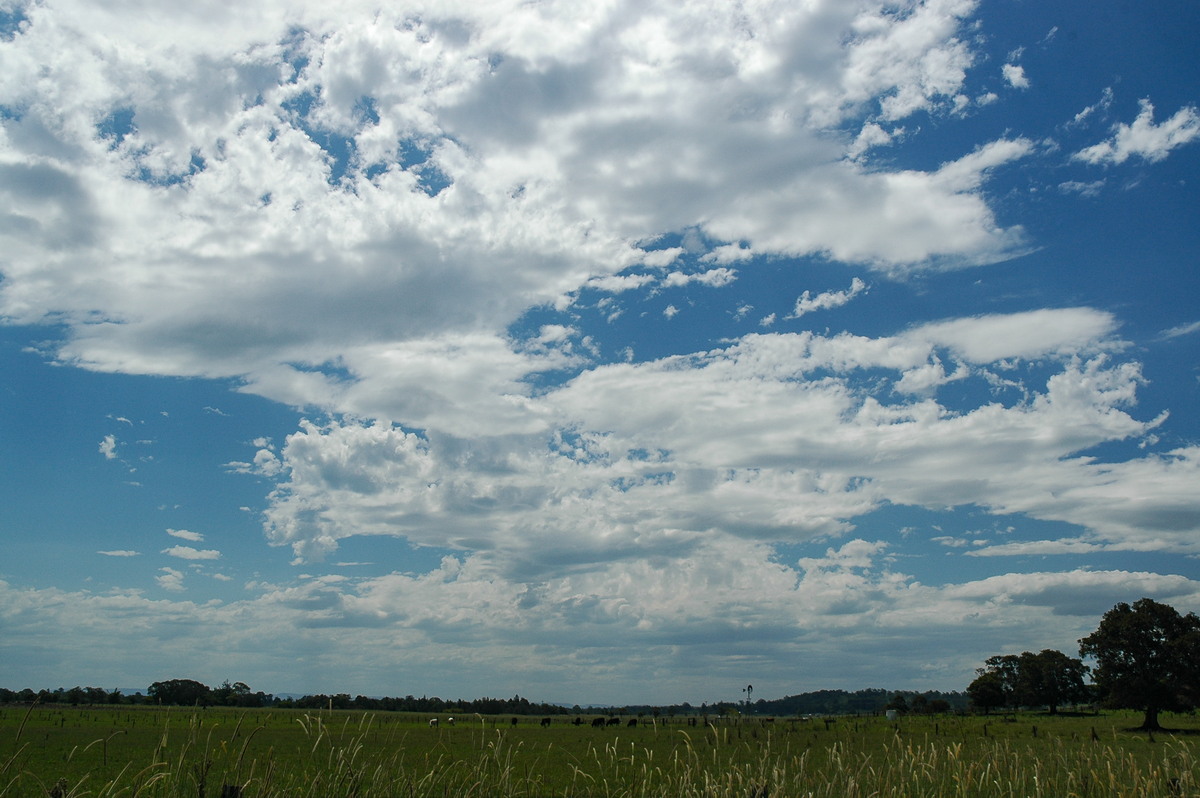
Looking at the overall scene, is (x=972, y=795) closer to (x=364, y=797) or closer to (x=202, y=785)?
(x=364, y=797)

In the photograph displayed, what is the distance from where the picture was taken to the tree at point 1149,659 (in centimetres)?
6781

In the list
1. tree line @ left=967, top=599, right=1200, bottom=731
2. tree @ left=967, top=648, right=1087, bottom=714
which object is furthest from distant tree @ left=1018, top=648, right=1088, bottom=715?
tree line @ left=967, top=599, right=1200, bottom=731

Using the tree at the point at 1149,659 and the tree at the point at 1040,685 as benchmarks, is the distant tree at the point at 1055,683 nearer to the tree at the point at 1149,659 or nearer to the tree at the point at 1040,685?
the tree at the point at 1040,685

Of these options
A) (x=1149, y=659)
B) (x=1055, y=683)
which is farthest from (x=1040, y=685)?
(x=1149, y=659)

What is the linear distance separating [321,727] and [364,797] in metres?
2.21

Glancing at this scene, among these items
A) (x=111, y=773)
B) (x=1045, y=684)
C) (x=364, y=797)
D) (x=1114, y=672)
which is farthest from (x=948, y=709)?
(x=364, y=797)

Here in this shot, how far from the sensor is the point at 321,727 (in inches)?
326

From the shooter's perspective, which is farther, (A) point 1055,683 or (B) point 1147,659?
(A) point 1055,683

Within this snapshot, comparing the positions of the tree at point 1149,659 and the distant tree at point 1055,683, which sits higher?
the tree at point 1149,659

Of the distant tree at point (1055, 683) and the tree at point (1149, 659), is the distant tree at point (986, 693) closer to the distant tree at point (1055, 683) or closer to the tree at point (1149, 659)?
the distant tree at point (1055, 683)

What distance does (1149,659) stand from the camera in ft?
230

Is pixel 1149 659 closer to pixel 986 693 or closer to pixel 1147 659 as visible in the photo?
pixel 1147 659

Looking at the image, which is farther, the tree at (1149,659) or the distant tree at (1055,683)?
the distant tree at (1055,683)

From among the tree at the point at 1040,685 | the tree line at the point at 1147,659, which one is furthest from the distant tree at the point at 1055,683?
the tree line at the point at 1147,659
